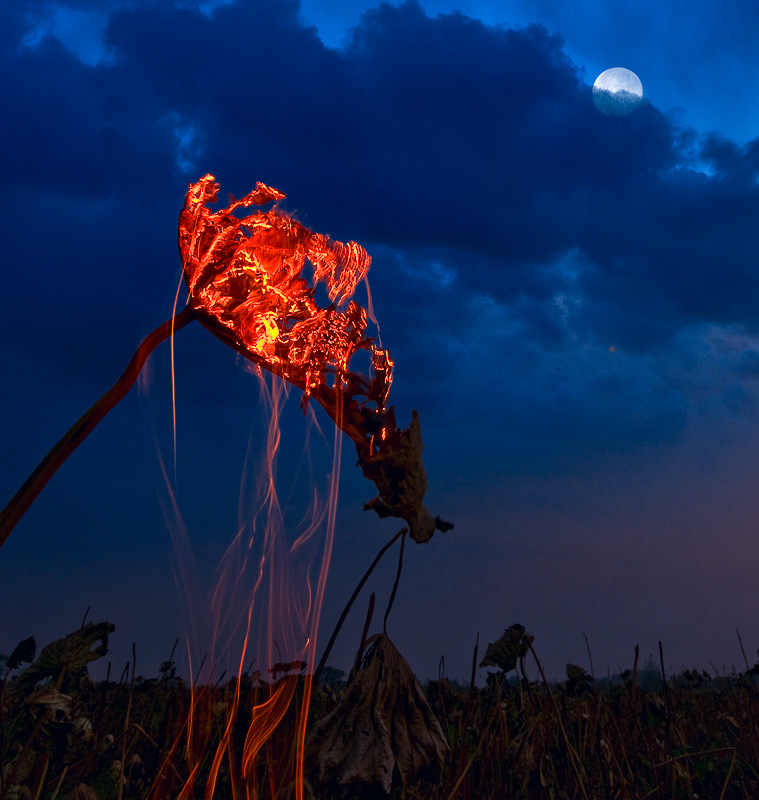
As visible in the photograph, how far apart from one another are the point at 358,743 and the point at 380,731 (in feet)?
0.39

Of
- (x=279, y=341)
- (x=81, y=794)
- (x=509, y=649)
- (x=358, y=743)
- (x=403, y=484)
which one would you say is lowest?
(x=81, y=794)

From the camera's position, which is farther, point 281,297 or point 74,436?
point 281,297

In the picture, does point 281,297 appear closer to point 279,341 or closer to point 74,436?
point 279,341

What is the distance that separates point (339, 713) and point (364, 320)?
254 cm

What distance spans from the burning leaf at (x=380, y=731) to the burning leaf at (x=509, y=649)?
69 cm

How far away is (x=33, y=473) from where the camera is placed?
3842 mm

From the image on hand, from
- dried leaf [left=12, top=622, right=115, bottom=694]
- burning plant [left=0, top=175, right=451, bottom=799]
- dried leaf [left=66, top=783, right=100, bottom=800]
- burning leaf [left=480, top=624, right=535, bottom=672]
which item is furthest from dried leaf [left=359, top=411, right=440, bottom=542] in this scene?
dried leaf [left=66, top=783, right=100, bottom=800]

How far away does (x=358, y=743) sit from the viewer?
10.3ft

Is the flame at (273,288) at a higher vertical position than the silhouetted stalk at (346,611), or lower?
higher

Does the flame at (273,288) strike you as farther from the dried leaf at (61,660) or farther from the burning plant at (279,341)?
the dried leaf at (61,660)

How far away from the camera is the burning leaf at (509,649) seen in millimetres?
3875

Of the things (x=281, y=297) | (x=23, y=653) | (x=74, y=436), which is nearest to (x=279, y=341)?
(x=281, y=297)

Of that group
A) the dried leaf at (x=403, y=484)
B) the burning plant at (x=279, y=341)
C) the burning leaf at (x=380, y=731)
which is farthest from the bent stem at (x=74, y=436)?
the burning leaf at (x=380, y=731)

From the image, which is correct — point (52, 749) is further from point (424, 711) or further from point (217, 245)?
point (217, 245)
